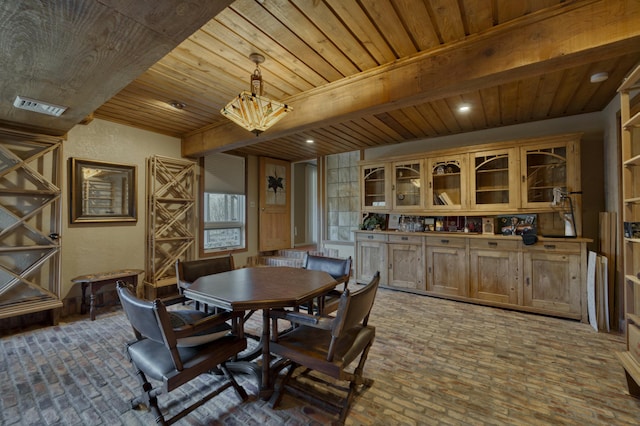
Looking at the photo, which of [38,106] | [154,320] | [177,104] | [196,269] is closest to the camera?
[154,320]

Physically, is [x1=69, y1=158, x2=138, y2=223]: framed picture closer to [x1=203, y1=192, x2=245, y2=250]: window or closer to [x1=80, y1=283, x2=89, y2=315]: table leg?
[x1=80, y1=283, x2=89, y2=315]: table leg

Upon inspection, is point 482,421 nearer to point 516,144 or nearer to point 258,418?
point 258,418

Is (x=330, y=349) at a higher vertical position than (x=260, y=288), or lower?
lower

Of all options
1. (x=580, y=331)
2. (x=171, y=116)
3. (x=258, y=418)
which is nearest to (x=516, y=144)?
(x=580, y=331)

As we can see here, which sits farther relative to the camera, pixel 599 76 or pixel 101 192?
pixel 101 192

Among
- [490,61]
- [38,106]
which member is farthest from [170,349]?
[490,61]

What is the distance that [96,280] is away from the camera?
10.6ft

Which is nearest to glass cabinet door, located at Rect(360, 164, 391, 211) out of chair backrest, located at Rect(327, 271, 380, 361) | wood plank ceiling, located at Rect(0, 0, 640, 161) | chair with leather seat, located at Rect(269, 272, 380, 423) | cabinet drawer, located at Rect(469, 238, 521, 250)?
wood plank ceiling, located at Rect(0, 0, 640, 161)

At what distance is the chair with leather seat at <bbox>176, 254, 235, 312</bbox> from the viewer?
244cm

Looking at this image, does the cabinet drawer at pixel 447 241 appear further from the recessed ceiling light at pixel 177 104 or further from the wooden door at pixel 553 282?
the recessed ceiling light at pixel 177 104

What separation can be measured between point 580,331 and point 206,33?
4.39m

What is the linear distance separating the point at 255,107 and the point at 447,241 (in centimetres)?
314

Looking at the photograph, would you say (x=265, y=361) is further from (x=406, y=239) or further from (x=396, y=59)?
(x=406, y=239)

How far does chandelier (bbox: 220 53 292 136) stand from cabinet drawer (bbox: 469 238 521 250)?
9.83 ft
